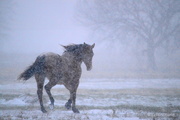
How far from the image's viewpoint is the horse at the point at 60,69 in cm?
691

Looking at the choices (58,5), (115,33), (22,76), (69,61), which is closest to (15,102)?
(22,76)

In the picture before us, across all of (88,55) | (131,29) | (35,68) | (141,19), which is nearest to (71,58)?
(88,55)

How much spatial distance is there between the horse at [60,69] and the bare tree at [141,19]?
1893cm

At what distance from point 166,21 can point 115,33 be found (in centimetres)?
604

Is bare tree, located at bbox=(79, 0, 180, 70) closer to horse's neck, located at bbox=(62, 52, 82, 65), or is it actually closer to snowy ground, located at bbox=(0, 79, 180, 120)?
snowy ground, located at bbox=(0, 79, 180, 120)

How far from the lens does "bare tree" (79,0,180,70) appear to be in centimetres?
2416

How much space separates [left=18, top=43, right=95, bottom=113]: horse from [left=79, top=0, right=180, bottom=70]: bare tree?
18.9 m

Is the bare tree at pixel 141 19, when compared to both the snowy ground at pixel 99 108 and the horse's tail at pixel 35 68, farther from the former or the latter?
the horse's tail at pixel 35 68

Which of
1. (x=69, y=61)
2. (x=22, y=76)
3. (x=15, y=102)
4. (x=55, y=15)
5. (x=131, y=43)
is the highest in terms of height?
(x=55, y=15)

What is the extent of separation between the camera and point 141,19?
25.5 meters

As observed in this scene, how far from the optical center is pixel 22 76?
23.1 feet

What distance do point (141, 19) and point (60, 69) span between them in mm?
20378

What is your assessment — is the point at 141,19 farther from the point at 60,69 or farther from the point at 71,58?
the point at 60,69

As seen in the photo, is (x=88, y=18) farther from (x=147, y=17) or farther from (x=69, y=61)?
(x=69, y=61)
